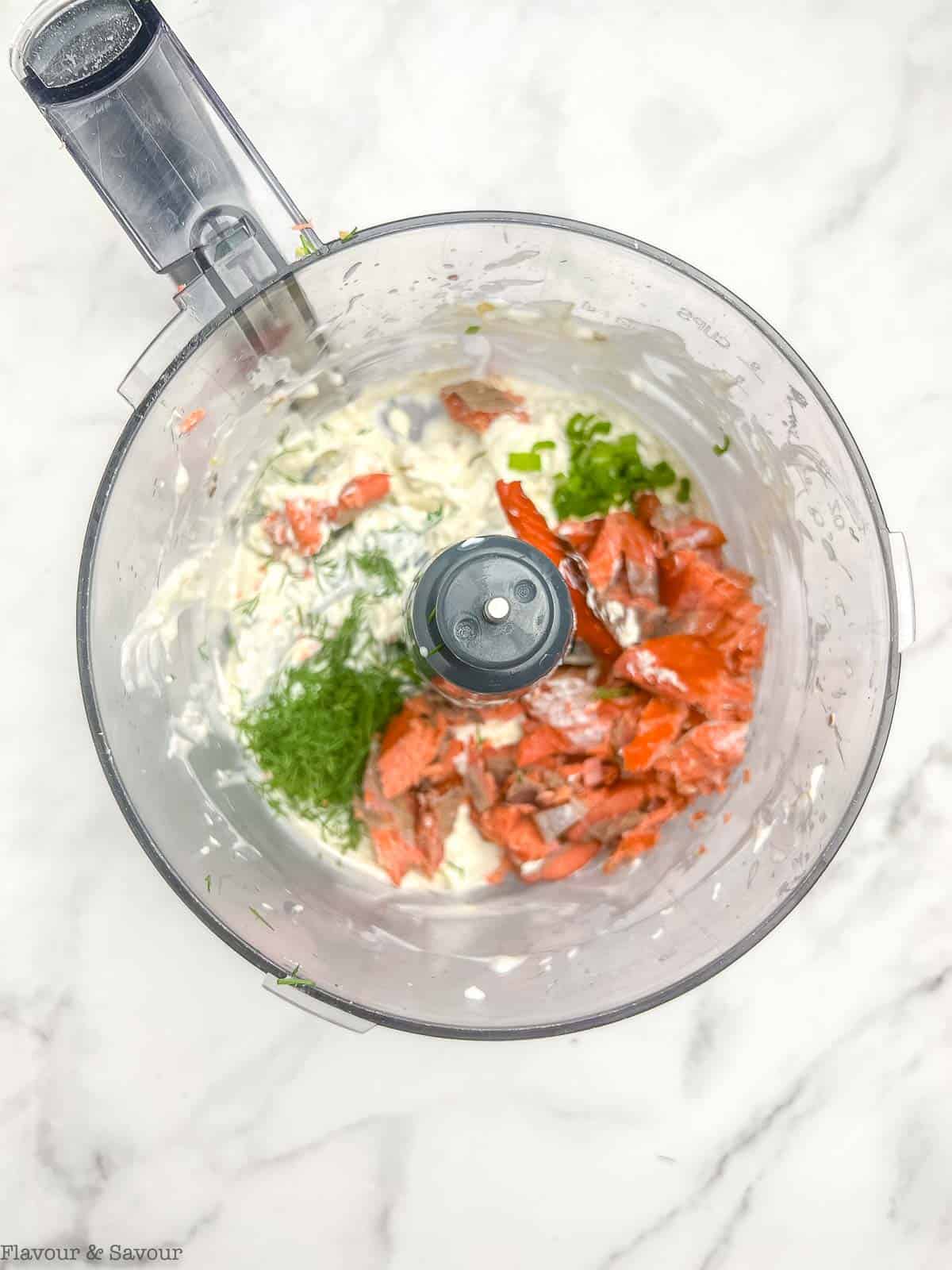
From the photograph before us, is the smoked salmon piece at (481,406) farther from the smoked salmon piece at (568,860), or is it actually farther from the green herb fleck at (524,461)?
the smoked salmon piece at (568,860)

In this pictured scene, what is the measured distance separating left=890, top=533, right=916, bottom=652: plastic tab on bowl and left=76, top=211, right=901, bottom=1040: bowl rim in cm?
2

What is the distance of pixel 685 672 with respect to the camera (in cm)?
104

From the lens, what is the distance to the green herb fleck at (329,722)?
1.09 m

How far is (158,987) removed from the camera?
3.82 ft

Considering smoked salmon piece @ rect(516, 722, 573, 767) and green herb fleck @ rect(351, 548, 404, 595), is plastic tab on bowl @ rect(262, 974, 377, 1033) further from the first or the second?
green herb fleck @ rect(351, 548, 404, 595)

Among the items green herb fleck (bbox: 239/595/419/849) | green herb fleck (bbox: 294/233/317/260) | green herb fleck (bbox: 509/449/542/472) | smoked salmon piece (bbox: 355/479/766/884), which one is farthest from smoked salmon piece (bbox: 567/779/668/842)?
green herb fleck (bbox: 294/233/317/260)

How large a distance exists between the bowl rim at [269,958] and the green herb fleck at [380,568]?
0.30 m

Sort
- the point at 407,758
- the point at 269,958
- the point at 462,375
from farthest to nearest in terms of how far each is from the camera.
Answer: the point at 462,375, the point at 407,758, the point at 269,958

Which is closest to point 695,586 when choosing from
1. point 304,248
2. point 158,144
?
point 304,248

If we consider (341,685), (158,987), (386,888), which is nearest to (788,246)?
(341,685)

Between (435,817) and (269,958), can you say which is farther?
(435,817)

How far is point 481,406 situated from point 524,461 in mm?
88

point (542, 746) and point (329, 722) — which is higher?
point (329, 722)

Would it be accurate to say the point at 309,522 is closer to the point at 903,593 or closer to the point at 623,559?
the point at 623,559
